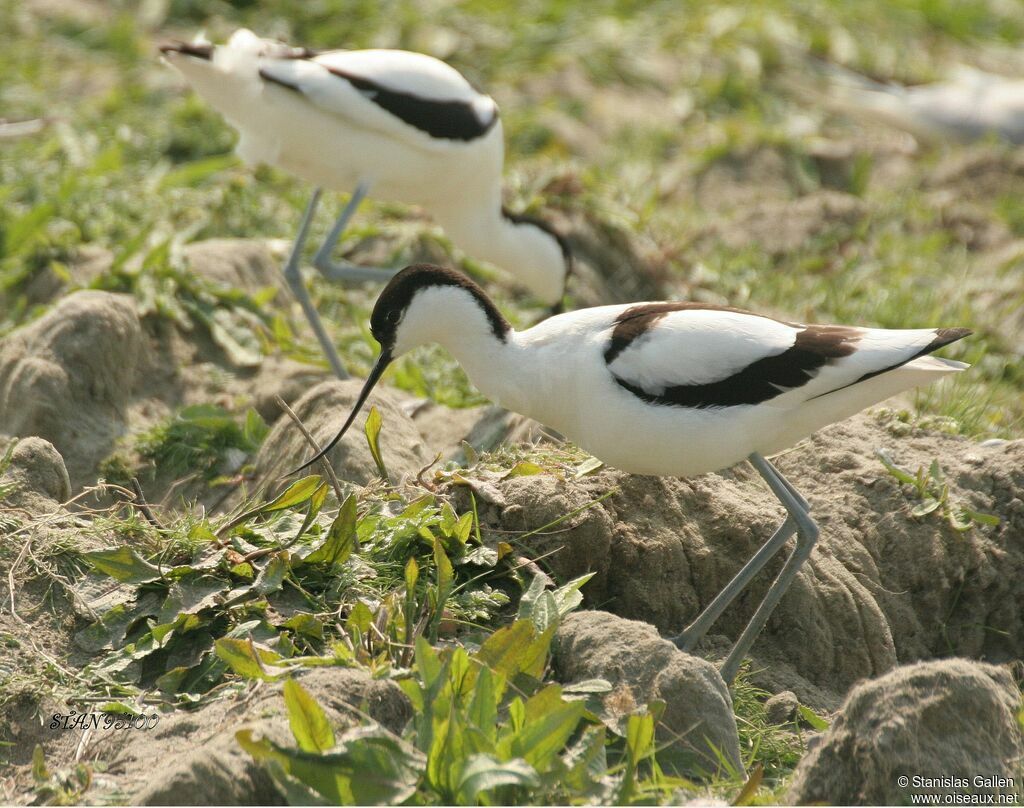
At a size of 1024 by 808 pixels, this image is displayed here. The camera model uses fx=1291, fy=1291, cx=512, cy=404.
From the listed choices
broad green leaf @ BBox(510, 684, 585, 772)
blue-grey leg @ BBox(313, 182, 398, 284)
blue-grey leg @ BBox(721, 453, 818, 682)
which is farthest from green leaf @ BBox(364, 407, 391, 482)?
blue-grey leg @ BBox(313, 182, 398, 284)

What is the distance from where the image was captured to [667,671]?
9.55ft

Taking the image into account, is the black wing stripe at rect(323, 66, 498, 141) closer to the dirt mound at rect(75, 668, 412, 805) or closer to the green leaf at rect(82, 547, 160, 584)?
the green leaf at rect(82, 547, 160, 584)

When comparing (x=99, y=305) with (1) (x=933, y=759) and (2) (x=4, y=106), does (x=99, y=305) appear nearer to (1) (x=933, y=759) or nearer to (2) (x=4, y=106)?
(1) (x=933, y=759)

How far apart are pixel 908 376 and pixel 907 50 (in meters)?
6.71

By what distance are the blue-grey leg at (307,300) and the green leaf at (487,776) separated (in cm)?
273

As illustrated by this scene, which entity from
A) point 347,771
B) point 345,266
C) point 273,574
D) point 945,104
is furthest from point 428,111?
point 945,104

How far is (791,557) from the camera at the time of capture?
3436 mm

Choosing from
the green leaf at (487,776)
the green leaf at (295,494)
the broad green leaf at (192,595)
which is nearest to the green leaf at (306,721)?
the green leaf at (487,776)

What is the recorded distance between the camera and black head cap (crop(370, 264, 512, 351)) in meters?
3.58

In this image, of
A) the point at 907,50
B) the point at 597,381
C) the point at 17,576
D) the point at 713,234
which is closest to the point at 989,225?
the point at 713,234

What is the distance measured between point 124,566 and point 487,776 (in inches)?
49.0

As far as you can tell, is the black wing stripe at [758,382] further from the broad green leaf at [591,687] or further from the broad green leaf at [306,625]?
the broad green leaf at [306,625]

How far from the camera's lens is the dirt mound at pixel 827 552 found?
3547 mm

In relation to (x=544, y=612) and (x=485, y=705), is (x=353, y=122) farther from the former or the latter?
(x=485, y=705)
